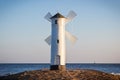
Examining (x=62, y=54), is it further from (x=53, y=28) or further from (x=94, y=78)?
(x=94, y=78)

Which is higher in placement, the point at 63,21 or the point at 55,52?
the point at 63,21

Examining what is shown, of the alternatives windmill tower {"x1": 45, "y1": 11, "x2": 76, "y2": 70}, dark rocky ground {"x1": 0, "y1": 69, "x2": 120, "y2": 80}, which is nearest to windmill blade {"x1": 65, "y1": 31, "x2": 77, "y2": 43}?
windmill tower {"x1": 45, "y1": 11, "x2": 76, "y2": 70}

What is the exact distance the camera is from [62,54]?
125 feet

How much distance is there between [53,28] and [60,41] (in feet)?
6.19

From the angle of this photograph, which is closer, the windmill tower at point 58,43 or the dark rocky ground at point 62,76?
the dark rocky ground at point 62,76

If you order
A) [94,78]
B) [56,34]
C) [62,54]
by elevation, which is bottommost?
[94,78]

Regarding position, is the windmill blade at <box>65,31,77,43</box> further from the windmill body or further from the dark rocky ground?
the dark rocky ground

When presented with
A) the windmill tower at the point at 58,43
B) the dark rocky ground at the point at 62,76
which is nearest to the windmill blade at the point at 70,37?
the windmill tower at the point at 58,43

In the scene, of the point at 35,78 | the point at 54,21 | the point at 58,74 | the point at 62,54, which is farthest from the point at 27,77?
the point at 54,21

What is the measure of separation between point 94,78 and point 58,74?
14.0ft

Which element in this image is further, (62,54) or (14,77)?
(62,54)

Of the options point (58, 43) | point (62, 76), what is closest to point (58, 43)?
point (58, 43)

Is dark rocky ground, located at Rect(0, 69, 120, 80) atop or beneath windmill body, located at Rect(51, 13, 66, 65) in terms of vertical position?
beneath

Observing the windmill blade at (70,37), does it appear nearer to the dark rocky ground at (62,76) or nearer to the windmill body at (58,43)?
the windmill body at (58,43)
